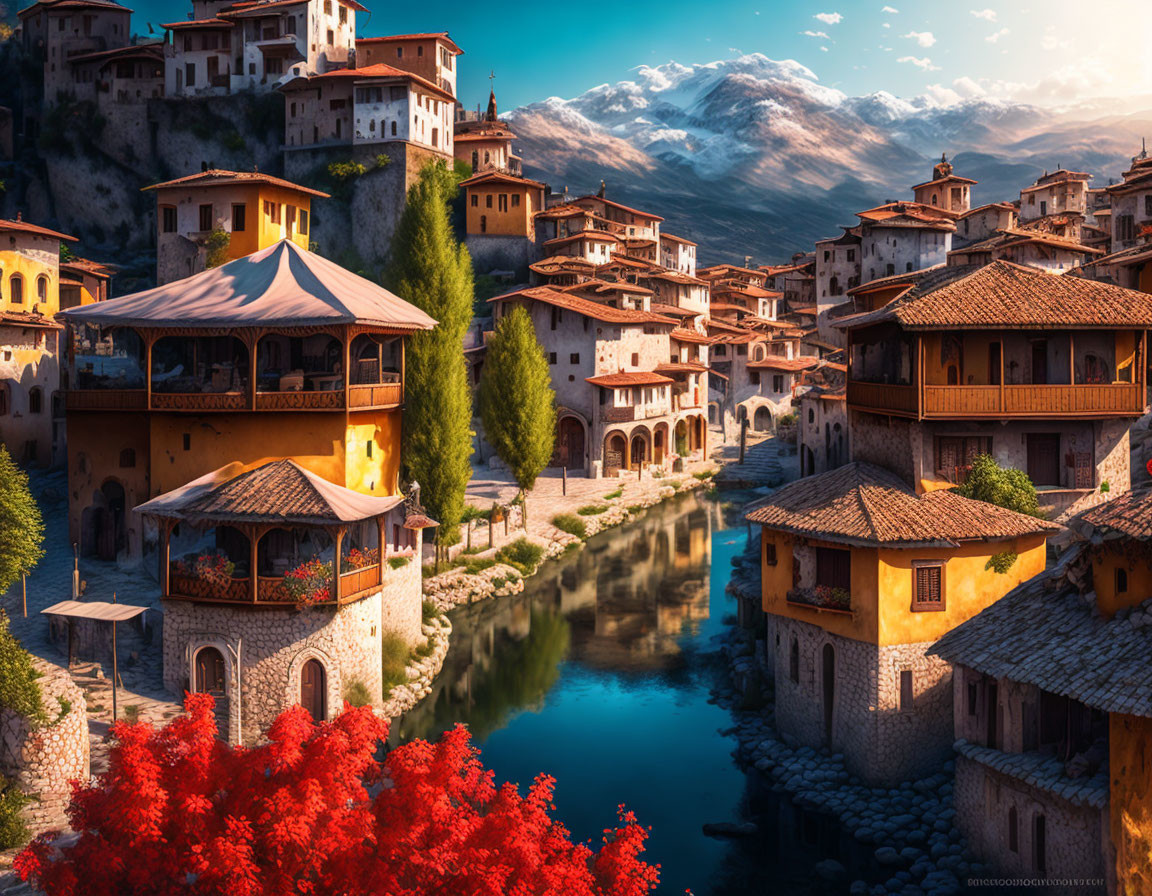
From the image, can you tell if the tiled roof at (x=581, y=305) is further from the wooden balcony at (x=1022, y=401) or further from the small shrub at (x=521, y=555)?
the wooden balcony at (x=1022, y=401)

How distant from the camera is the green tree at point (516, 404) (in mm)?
50500

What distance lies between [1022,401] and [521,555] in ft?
75.7

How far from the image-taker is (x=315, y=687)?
25516 millimetres

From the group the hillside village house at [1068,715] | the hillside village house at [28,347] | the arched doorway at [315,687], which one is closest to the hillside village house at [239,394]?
the arched doorway at [315,687]

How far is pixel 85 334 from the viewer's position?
54250mm

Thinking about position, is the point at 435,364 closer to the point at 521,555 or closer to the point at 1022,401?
the point at 521,555

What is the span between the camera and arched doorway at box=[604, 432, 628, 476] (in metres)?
63.9

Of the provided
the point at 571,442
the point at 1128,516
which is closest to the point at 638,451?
the point at 571,442

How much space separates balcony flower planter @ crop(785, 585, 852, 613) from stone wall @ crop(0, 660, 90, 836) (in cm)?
1533

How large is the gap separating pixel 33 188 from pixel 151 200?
9.32 m

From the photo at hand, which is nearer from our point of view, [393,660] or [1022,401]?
[1022,401]

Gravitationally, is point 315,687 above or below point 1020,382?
below

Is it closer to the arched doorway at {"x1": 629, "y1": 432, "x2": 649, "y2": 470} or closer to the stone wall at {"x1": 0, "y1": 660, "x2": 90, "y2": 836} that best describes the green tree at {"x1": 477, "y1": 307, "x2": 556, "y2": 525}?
the arched doorway at {"x1": 629, "y1": 432, "x2": 649, "y2": 470}

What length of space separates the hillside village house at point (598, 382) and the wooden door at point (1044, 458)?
114ft
